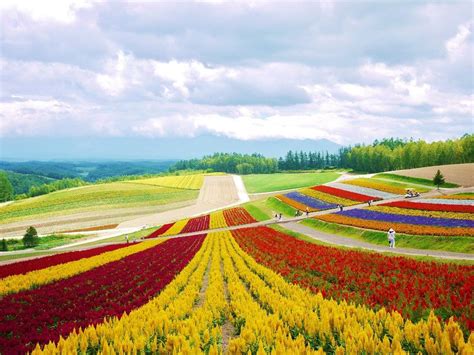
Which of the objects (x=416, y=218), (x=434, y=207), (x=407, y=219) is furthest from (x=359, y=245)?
(x=434, y=207)

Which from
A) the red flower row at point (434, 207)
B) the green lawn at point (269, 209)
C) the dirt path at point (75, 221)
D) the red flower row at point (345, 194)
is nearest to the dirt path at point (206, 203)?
the dirt path at point (75, 221)

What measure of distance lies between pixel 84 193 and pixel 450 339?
111510 mm

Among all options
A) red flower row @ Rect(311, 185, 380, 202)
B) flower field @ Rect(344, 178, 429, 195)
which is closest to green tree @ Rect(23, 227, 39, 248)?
red flower row @ Rect(311, 185, 380, 202)

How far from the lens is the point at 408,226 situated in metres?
31.8

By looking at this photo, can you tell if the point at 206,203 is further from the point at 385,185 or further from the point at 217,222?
the point at 385,185

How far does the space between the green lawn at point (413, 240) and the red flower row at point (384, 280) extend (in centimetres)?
843

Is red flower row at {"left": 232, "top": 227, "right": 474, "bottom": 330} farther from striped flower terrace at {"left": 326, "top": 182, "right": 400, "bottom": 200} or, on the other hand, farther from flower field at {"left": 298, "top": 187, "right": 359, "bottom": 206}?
striped flower terrace at {"left": 326, "top": 182, "right": 400, "bottom": 200}

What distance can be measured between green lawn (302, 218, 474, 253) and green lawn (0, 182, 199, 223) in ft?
215

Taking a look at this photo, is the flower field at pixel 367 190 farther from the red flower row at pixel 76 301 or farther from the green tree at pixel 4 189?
the green tree at pixel 4 189

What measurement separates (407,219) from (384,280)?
23313mm

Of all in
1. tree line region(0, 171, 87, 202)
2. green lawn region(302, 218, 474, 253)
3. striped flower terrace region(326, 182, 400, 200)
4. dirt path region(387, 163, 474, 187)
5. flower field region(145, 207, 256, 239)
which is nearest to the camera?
green lawn region(302, 218, 474, 253)

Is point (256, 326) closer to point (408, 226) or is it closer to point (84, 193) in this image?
point (408, 226)

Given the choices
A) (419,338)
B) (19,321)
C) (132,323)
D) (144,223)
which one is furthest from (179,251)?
(144,223)

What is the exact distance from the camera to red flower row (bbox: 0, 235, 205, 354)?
943 centimetres
